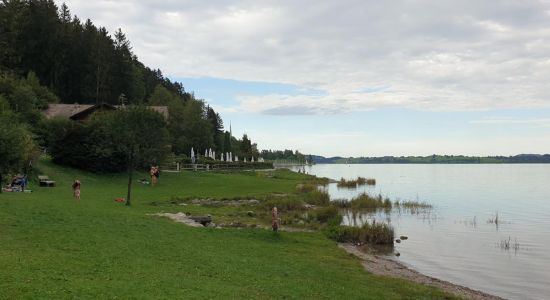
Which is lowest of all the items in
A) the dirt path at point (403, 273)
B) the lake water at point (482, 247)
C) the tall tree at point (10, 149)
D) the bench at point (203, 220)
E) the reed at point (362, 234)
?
the lake water at point (482, 247)

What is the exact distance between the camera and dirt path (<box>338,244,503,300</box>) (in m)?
16.2

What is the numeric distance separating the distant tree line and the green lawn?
26.6 m

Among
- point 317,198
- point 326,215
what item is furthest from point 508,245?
point 317,198

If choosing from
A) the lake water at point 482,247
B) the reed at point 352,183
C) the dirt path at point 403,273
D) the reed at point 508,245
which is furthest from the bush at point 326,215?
the reed at point 352,183

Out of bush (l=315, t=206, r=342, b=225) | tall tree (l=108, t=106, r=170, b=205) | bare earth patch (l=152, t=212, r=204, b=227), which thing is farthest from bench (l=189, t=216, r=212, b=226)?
bush (l=315, t=206, r=342, b=225)

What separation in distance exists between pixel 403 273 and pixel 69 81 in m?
88.7

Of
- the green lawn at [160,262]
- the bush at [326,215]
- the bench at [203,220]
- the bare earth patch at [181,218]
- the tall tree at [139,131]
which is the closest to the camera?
the green lawn at [160,262]

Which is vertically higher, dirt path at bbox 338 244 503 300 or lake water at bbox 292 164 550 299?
dirt path at bbox 338 244 503 300

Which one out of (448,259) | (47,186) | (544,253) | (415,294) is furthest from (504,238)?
(47,186)

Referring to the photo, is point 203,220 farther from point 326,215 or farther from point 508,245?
point 508,245

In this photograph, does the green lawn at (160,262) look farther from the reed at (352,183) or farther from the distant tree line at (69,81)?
the reed at (352,183)

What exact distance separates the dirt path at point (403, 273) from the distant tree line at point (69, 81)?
29548 mm

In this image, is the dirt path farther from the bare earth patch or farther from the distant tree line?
the distant tree line

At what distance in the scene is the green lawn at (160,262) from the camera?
1038cm
